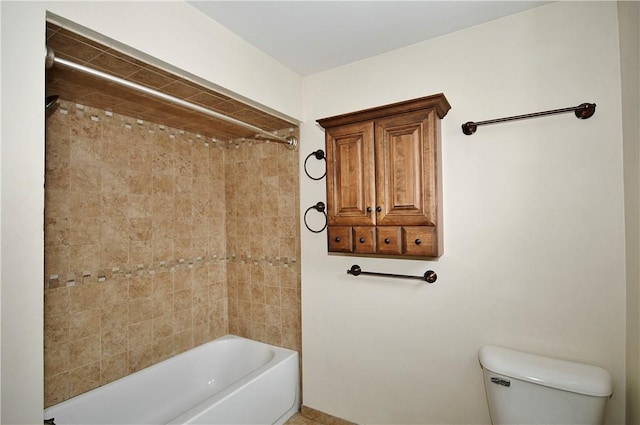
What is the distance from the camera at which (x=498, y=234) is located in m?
1.73

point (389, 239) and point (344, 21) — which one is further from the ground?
point (344, 21)

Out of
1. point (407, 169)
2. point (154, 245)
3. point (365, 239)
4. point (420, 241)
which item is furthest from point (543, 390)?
point (154, 245)

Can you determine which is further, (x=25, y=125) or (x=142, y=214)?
(x=142, y=214)

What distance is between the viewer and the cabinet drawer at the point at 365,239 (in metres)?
1.84

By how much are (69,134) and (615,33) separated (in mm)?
2846

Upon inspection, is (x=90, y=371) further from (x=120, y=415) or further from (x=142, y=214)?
(x=142, y=214)

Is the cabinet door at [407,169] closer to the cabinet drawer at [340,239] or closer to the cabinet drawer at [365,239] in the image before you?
the cabinet drawer at [365,239]

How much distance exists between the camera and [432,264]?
189 centimetres

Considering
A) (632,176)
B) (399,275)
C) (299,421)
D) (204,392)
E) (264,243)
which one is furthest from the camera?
(264,243)

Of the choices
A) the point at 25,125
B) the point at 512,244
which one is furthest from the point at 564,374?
the point at 25,125

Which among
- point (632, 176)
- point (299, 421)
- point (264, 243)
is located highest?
point (632, 176)

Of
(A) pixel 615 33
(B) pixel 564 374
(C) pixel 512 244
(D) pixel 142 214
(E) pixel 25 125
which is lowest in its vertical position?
(B) pixel 564 374

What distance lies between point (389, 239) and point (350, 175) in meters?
0.43

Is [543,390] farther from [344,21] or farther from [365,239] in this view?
[344,21]
